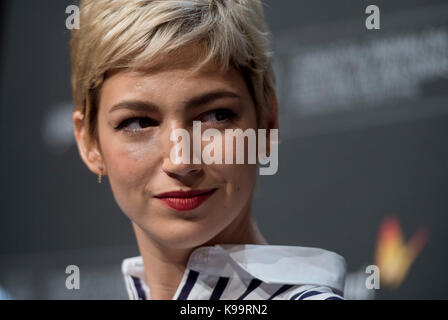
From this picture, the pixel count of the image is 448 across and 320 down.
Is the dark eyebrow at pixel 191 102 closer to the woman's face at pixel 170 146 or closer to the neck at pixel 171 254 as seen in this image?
the woman's face at pixel 170 146

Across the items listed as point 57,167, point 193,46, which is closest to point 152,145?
point 193,46

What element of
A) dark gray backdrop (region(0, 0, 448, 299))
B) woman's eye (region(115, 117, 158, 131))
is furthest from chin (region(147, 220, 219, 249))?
dark gray backdrop (region(0, 0, 448, 299))

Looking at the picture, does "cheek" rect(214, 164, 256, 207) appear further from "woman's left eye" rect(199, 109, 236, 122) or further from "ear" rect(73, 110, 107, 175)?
"ear" rect(73, 110, 107, 175)

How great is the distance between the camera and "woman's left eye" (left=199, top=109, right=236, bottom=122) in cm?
118

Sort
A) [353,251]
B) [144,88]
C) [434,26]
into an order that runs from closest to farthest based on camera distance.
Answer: [144,88] < [434,26] < [353,251]

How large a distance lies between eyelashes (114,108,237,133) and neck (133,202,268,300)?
0.72ft

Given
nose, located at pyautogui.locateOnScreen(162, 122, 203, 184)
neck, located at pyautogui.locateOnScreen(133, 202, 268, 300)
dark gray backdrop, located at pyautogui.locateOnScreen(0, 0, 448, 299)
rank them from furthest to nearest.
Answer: dark gray backdrop, located at pyautogui.locateOnScreen(0, 0, 448, 299)
neck, located at pyautogui.locateOnScreen(133, 202, 268, 300)
nose, located at pyautogui.locateOnScreen(162, 122, 203, 184)

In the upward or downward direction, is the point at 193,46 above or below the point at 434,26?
below

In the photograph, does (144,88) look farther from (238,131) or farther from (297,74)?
(297,74)

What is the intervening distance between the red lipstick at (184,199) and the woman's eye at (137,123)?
138 mm

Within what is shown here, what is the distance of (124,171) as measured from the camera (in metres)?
1.20

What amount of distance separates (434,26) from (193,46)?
767mm

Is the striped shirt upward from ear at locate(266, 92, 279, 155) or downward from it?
downward
